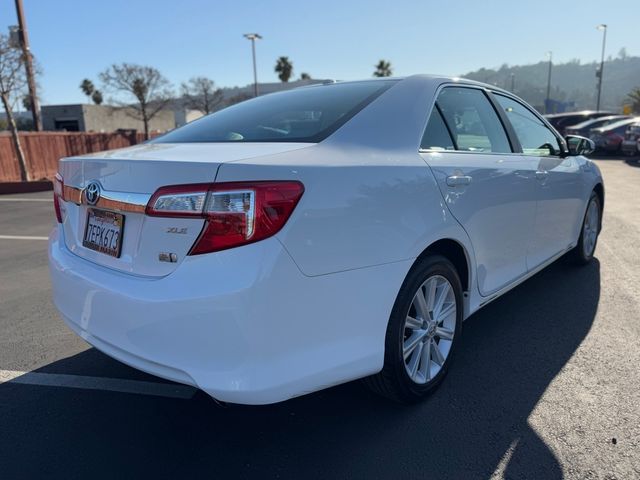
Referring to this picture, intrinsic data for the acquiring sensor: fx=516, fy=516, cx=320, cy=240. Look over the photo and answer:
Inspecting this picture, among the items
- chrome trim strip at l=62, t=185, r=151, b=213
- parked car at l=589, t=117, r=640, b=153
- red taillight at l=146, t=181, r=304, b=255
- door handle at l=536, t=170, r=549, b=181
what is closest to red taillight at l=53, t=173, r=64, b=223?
chrome trim strip at l=62, t=185, r=151, b=213

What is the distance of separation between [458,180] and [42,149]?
19408mm

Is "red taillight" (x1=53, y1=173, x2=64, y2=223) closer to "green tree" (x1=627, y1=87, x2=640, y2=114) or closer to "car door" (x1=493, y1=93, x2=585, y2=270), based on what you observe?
"car door" (x1=493, y1=93, x2=585, y2=270)

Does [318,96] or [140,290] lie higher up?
[318,96]

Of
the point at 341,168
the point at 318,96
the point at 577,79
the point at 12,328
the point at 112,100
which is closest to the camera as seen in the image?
the point at 341,168

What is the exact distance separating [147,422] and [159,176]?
135 cm

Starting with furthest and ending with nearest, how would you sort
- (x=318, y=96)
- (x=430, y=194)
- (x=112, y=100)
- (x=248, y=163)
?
(x=112, y=100) → (x=318, y=96) → (x=430, y=194) → (x=248, y=163)

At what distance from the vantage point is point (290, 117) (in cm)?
286

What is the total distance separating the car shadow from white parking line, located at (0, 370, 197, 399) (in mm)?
59

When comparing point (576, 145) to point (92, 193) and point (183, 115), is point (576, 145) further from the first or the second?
point (183, 115)

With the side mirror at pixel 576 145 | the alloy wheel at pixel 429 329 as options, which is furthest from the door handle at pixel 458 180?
the side mirror at pixel 576 145

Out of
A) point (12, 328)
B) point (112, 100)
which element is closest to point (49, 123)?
point (112, 100)

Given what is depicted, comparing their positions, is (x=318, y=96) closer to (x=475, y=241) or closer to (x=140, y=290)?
(x=475, y=241)

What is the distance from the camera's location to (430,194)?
2521mm

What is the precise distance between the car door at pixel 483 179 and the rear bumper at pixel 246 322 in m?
0.78
